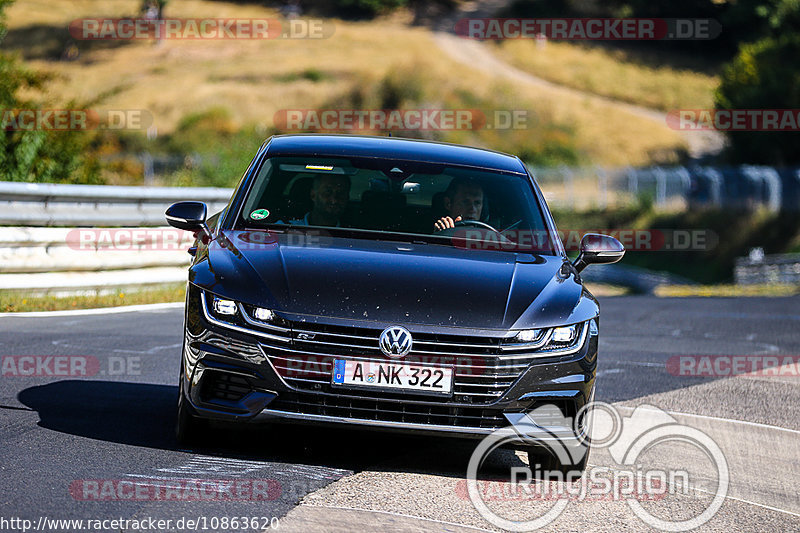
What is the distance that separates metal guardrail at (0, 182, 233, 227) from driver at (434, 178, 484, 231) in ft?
19.9

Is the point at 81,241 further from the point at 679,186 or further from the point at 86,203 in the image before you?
the point at 679,186

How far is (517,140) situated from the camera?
229 feet

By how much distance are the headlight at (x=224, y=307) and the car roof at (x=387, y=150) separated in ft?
5.65

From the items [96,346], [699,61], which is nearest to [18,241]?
[96,346]

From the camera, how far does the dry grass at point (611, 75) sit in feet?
283

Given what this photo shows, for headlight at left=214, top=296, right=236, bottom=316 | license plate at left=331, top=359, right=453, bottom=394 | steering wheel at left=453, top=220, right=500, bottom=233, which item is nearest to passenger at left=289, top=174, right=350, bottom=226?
steering wheel at left=453, top=220, right=500, bottom=233

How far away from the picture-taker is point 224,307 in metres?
5.71

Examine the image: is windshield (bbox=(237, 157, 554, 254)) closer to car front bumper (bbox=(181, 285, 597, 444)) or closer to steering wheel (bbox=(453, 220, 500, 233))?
steering wheel (bbox=(453, 220, 500, 233))

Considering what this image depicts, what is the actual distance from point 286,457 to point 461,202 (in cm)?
188

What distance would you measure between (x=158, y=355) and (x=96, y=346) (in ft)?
1.71

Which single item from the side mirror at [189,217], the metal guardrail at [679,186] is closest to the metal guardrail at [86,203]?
the side mirror at [189,217]

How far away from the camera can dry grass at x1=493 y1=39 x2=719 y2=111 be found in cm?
8612

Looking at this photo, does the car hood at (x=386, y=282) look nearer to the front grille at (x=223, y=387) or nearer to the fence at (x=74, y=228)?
the front grille at (x=223, y=387)

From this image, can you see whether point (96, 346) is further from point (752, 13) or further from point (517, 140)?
point (752, 13)
